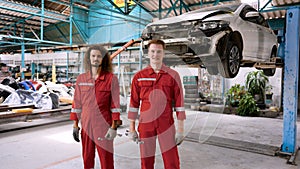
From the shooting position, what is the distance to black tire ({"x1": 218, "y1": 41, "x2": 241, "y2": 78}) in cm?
371

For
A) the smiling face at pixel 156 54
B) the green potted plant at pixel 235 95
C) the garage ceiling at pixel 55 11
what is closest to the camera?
the smiling face at pixel 156 54

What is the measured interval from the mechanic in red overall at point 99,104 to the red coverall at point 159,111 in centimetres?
25

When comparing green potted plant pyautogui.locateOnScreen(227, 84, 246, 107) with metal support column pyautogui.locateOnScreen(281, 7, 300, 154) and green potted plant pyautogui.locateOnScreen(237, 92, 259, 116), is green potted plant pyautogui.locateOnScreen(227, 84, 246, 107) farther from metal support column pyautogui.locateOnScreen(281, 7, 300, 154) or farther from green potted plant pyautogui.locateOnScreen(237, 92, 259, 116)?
metal support column pyautogui.locateOnScreen(281, 7, 300, 154)

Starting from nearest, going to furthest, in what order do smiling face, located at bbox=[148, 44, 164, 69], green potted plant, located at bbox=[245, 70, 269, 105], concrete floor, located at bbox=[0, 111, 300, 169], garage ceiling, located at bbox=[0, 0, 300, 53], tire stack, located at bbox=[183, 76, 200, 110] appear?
smiling face, located at bbox=[148, 44, 164, 69]
concrete floor, located at bbox=[0, 111, 300, 169]
tire stack, located at bbox=[183, 76, 200, 110]
green potted plant, located at bbox=[245, 70, 269, 105]
garage ceiling, located at bbox=[0, 0, 300, 53]

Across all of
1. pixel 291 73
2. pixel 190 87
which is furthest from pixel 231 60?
pixel 190 87

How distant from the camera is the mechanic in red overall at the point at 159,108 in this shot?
209cm

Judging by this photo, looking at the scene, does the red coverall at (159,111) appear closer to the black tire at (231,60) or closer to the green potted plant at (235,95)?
the black tire at (231,60)

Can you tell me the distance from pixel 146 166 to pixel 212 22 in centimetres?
238

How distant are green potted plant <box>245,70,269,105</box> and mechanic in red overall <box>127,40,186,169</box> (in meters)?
7.18

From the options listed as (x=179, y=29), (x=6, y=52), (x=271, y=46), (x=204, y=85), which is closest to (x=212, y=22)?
(x=179, y=29)

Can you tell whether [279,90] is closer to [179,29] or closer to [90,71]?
[179,29]

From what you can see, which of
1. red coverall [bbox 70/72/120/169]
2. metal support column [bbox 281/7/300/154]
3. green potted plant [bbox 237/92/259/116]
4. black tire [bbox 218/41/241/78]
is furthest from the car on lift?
green potted plant [bbox 237/92/259/116]

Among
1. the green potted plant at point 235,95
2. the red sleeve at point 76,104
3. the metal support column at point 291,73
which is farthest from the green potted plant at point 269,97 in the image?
the red sleeve at point 76,104

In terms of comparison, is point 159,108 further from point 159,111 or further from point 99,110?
point 99,110
